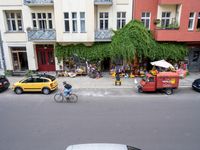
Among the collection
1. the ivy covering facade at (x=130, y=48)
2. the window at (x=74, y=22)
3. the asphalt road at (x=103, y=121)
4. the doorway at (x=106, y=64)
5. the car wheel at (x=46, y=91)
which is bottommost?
the asphalt road at (x=103, y=121)

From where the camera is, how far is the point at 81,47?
18.5 m

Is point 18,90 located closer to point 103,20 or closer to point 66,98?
point 66,98

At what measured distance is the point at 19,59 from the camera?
786 inches

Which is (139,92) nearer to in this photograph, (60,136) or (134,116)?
(134,116)

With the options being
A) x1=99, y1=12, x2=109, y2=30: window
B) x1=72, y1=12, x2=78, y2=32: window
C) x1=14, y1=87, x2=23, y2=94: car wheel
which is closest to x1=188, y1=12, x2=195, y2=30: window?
x1=99, y1=12, x2=109, y2=30: window

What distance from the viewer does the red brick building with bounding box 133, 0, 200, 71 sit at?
659 inches

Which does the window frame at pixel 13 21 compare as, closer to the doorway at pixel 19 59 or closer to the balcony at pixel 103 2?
the doorway at pixel 19 59

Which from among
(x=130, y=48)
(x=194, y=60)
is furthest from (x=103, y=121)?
(x=194, y=60)

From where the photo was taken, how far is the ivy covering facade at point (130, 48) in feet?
56.1

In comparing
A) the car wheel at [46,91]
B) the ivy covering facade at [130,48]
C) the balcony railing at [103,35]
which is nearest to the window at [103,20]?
the balcony railing at [103,35]

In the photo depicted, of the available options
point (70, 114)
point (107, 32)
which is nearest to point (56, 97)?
point (70, 114)

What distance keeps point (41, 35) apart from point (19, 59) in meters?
4.51

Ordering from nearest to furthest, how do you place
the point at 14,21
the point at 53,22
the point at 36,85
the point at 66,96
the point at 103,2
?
the point at 66,96 → the point at 36,85 → the point at 103,2 → the point at 53,22 → the point at 14,21

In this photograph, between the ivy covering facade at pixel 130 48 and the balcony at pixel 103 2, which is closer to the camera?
the balcony at pixel 103 2
